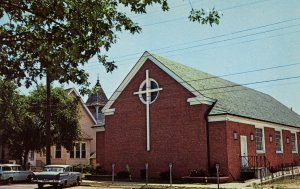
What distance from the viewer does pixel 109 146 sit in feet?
110

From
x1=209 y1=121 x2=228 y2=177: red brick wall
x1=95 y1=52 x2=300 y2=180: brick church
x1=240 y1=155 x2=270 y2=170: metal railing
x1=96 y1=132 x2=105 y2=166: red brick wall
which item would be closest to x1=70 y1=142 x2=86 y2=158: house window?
x1=96 y1=132 x2=105 y2=166: red brick wall

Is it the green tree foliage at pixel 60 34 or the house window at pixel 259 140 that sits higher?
the green tree foliage at pixel 60 34

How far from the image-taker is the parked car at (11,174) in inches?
1177

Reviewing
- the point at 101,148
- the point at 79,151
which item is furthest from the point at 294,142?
the point at 79,151

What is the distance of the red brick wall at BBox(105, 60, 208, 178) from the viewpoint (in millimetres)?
28297

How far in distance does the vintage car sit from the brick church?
6427 mm

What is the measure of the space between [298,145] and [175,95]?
56.7ft

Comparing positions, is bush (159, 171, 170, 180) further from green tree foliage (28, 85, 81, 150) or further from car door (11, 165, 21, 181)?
green tree foliage (28, 85, 81, 150)

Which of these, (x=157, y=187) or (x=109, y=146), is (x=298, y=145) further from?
(x=157, y=187)

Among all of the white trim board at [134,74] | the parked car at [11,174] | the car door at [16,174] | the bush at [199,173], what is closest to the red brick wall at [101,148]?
the white trim board at [134,74]

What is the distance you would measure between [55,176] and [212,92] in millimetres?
13626

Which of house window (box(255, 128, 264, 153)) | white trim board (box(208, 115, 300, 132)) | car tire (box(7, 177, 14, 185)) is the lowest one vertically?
car tire (box(7, 177, 14, 185))

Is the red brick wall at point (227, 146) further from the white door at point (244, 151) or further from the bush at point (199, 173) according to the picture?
the bush at point (199, 173)

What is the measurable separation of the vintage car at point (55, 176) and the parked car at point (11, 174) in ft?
19.3
